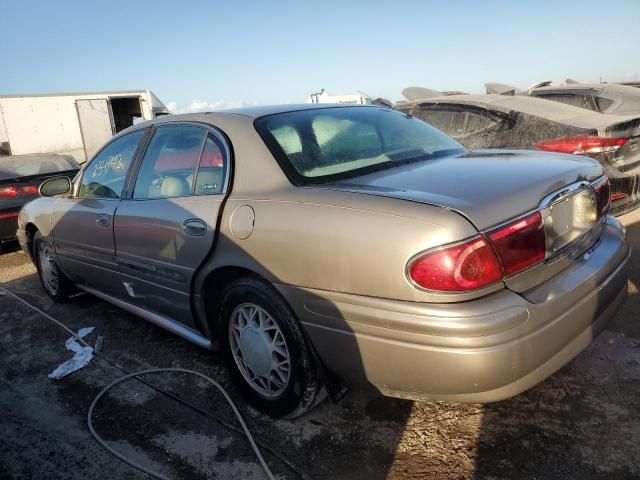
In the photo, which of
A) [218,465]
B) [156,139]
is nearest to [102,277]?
[156,139]

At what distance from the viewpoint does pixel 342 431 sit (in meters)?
2.44

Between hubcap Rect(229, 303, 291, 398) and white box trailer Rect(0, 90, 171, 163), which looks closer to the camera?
hubcap Rect(229, 303, 291, 398)

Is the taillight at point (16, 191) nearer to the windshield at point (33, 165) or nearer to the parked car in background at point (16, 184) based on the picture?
the parked car in background at point (16, 184)

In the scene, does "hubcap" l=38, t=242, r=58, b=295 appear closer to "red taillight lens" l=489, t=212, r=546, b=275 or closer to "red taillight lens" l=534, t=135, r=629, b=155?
"red taillight lens" l=489, t=212, r=546, b=275

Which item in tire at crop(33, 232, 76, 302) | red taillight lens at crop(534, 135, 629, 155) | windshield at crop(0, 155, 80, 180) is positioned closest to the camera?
red taillight lens at crop(534, 135, 629, 155)

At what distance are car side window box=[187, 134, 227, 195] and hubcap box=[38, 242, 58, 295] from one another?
2.35m

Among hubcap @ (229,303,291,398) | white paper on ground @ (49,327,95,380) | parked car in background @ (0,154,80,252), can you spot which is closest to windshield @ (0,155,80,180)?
parked car in background @ (0,154,80,252)

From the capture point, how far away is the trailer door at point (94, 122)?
1387 cm

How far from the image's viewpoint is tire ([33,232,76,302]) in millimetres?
4387

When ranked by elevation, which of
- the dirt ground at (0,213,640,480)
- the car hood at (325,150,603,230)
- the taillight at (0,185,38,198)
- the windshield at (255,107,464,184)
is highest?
the windshield at (255,107,464,184)

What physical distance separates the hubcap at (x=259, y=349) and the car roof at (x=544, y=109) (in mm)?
3514

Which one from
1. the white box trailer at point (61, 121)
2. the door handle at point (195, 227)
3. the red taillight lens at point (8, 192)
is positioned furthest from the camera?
the white box trailer at point (61, 121)

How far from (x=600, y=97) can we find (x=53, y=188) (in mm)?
6447

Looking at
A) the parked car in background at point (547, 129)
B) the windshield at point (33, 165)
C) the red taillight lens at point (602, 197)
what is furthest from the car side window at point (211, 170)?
the windshield at point (33, 165)
